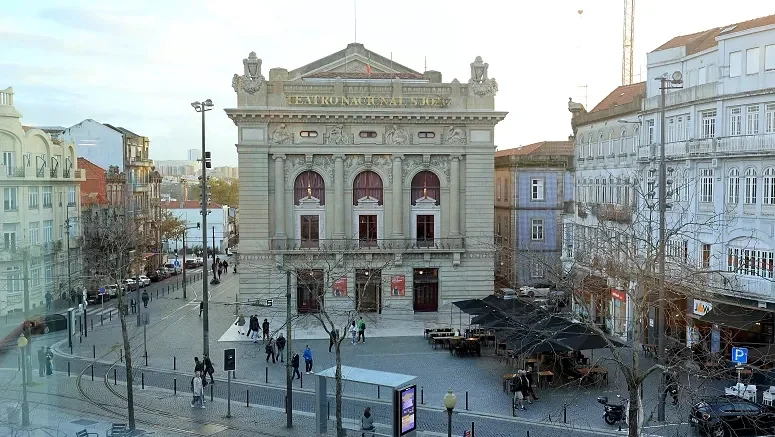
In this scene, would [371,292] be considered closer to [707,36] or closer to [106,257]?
[106,257]

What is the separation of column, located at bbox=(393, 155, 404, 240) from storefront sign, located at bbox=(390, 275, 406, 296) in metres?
2.66

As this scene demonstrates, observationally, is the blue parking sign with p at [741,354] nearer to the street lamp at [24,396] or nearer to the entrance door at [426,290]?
the entrance door at [426,290]

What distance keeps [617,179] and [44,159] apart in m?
34.6

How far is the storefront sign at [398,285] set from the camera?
4784cm

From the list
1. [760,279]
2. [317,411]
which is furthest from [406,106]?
[317,411]

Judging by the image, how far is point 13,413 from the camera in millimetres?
9641

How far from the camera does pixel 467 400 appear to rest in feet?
86.2

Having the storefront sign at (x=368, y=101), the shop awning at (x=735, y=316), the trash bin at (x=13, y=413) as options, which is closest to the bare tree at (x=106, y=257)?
the trash bin at (x=13, y=413)

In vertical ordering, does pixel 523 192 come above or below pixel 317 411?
above

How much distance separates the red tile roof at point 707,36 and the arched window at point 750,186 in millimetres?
6008

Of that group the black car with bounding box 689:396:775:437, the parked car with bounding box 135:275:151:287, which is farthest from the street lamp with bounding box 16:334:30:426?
the parked car with bounding box 135:275:151:287

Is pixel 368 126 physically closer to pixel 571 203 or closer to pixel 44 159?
pixel 571 203

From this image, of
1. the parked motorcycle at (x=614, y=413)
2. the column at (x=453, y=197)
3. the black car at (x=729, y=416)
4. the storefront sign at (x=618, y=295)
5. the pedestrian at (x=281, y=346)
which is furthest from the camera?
the column at (x=453, y=197)

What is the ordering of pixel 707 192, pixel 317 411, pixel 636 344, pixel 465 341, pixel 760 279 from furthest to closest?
pixel 465 341, pixel 707 192, pixel 760 279, pixel 317 411, pixel 636 344
